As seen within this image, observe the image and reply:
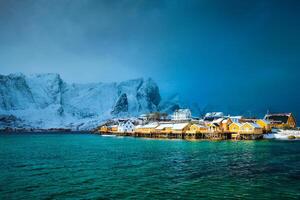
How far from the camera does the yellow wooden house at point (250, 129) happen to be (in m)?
62.1

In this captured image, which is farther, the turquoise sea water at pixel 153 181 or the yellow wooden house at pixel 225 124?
the yellow wooden house at pixel 225 124

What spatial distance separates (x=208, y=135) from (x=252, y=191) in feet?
167

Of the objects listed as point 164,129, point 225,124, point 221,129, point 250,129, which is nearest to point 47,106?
point 164,129

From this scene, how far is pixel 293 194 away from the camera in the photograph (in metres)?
15.3

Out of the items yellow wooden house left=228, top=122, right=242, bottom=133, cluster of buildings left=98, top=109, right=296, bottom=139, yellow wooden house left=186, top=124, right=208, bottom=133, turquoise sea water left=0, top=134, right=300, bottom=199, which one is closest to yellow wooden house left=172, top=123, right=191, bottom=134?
cluster of buildings left=98, top=109, right=296, bottom=139

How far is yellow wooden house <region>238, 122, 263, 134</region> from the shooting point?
62062 mm

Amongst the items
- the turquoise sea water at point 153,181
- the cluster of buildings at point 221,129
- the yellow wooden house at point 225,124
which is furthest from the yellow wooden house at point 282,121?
the turquoise sea water at point 153,181

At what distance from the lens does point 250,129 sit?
205ft

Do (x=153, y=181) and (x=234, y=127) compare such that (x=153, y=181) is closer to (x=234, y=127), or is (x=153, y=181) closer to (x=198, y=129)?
(x=234, y=127)

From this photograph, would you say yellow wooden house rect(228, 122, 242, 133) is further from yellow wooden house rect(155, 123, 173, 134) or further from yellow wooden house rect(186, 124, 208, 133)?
yellow wooden house rect(155, 123, 173, 134)

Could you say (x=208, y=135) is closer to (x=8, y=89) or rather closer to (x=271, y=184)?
(x=271, y=184)

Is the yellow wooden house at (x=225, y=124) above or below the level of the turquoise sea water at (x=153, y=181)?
above

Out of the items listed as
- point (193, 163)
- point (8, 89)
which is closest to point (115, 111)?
point (8, 89)

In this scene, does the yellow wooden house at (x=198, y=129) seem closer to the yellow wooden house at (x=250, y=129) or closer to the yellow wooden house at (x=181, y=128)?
the yellow wooden house at (x=181, y=128)
